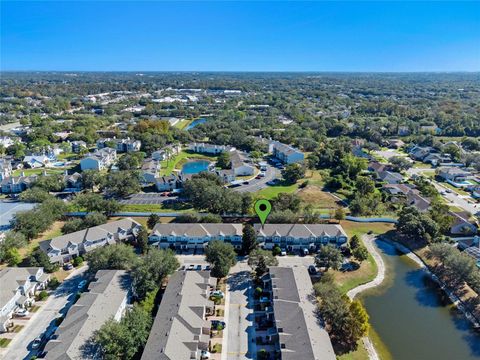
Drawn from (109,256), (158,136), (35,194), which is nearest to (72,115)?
(158,136)

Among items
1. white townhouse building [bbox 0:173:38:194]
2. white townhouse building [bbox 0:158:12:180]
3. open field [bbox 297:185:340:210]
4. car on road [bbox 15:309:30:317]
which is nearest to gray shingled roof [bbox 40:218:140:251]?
car on road [bbox 15:309:30:317]

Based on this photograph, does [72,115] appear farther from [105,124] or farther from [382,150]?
[382,150]

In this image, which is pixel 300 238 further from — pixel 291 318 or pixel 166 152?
pixel 166 152

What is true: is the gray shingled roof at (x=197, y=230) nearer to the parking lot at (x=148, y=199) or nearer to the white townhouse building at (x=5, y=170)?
the parking lot at (x=148, y=199)

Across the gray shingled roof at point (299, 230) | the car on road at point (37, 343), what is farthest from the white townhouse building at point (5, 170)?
the gray shingled roof at point (299, 230)

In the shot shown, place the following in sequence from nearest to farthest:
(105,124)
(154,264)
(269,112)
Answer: (154,264) → (105,124) → (269,112)

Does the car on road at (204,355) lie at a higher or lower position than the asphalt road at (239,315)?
higher
